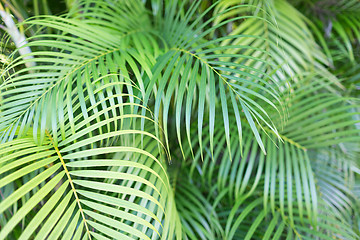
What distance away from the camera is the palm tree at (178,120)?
480 millimetres

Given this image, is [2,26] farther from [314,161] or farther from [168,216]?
[314,161]

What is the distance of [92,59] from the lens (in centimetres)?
58

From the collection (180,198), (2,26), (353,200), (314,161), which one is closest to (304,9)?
(314,161)

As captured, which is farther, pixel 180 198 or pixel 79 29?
pixel 180 198

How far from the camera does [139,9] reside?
2.74 ft

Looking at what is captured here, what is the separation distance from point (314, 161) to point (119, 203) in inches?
27.8

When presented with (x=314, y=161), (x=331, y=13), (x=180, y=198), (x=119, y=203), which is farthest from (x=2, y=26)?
(x=331, y=13)

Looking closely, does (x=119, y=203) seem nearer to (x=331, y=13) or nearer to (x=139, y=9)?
(x=139, y=9)

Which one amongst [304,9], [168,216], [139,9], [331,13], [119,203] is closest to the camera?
[119,203]

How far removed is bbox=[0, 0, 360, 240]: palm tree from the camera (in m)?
0.48

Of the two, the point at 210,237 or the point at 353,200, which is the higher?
the point at 353,200

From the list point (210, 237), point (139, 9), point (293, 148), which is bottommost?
point (210, 237)

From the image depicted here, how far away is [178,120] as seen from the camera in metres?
0.47

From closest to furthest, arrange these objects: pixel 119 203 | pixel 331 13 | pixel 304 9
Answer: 1. pixel 119 203
2. pixel 331 13
3. pixel 304 9
